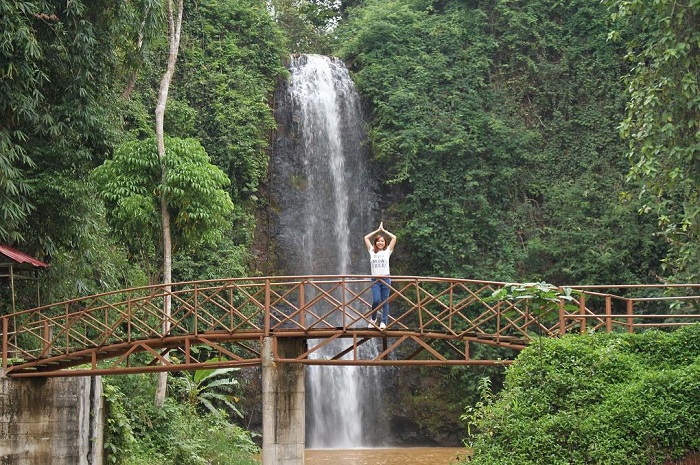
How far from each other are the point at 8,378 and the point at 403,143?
44.8ft

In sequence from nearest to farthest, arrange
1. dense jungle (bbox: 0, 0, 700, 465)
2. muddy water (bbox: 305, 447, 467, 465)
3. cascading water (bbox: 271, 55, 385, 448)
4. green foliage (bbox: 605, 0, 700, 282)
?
dense jungle (bbox: 0, 0, 700, 465), green foliage (bbox: 605, 0, 700, 282), muddy water (bbox: 305, 447, 467, 465), cascading water (bbox: 271, 55, 385, 448)

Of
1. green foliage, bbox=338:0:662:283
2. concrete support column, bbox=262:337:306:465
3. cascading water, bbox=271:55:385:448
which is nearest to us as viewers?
concrete support column, bbox=262:337:306:465

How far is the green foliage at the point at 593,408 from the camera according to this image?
35.3ft

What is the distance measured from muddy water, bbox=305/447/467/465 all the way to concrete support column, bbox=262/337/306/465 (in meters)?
5.56

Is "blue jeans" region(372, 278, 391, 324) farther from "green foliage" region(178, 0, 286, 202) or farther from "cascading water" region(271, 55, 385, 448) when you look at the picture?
"green foliage" region(178, 0, 286, 202)

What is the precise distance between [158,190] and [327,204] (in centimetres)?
748

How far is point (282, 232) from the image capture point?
25531 mm

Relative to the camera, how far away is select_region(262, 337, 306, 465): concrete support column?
563 inches

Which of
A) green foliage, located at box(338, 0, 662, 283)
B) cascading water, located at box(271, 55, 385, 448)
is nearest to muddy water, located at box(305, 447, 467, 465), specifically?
cascading water, located at box(271, 55, 385, 448)

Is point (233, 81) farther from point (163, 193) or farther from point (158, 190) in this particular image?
point (163, 193)

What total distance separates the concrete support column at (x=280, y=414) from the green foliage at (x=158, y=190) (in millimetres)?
5223

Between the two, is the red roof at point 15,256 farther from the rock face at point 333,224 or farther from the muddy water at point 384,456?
the rock face at point 333,224

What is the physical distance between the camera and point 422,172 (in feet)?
88.3

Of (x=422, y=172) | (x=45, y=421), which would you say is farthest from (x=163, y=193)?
(x=422, y=172)
